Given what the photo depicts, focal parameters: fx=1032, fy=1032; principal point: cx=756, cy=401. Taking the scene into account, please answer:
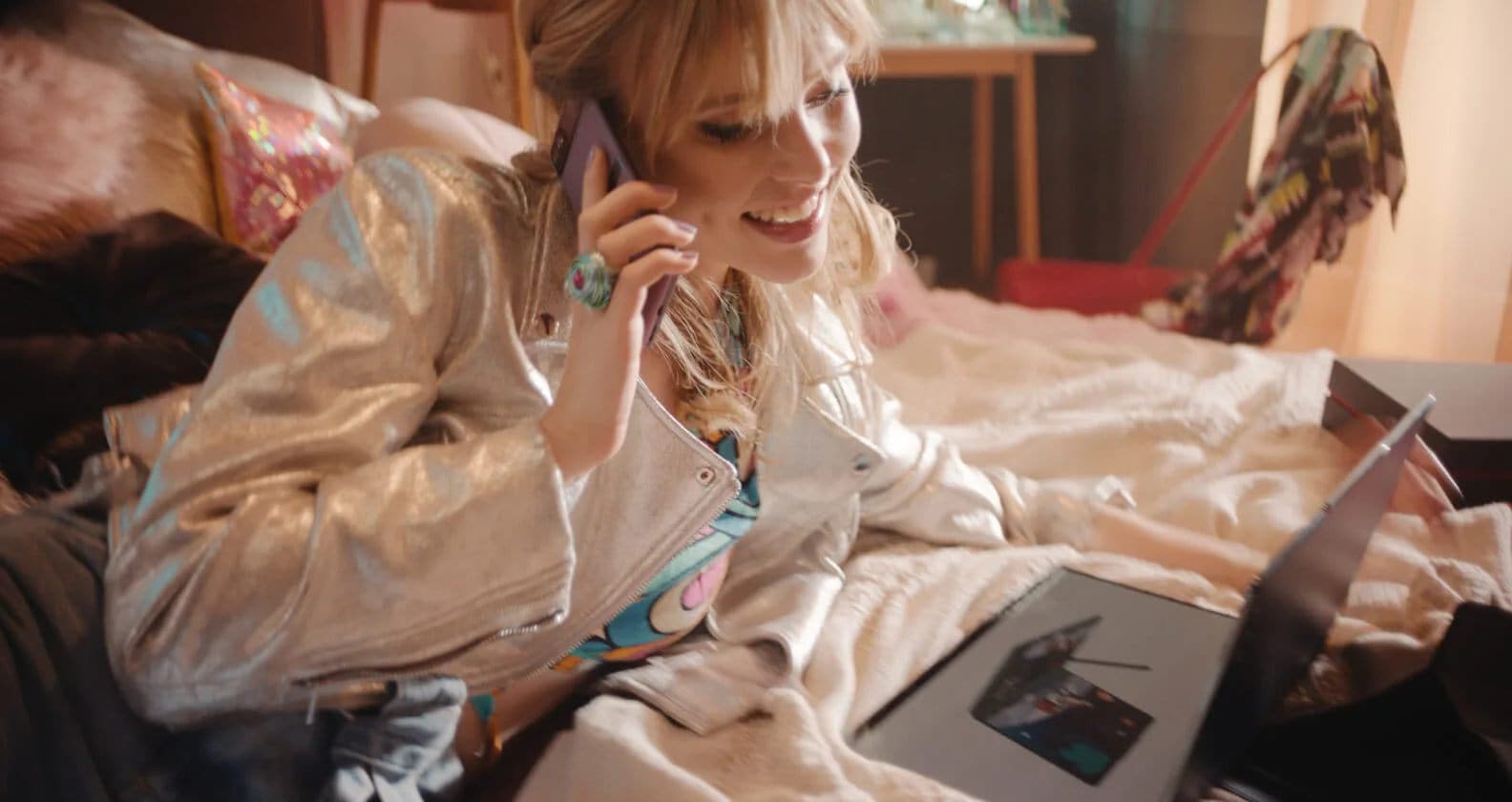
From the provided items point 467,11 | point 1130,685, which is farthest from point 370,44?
point 1130,685

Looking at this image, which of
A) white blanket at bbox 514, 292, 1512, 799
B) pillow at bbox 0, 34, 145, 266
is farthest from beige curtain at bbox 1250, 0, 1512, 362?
pillow at bbox 0, 34, 145, 266

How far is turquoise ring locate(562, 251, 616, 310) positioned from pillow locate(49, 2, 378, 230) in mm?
659

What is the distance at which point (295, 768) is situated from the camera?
0.64 meters

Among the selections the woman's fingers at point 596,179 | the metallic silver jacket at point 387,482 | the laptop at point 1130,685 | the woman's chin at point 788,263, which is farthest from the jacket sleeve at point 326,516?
the laptop at point 1130,685

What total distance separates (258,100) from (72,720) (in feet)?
2.83

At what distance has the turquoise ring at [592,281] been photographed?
1.95ft

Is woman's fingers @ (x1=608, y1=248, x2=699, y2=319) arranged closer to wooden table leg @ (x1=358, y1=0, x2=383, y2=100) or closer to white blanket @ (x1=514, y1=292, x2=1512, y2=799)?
white blanket @ (x1=514, y1=292, x2=1512, y2=799)

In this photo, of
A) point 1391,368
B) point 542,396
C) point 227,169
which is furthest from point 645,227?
point 1391,368

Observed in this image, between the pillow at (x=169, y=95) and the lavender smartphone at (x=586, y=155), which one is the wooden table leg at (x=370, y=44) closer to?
the pillow at (x=169, y=95)

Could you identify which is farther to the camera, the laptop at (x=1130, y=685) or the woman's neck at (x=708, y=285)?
the woman's neck at (x=708, y=285)

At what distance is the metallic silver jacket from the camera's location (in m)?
0.58

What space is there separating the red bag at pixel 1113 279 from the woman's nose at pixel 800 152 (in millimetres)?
1492

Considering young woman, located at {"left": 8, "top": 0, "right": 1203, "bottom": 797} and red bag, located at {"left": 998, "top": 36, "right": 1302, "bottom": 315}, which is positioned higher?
young woman, located at {"left": 8, "top": 0, "right": 1203, "bottom": 797}

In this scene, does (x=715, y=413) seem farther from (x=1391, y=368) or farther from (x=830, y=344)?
(x=1391, y=368)
